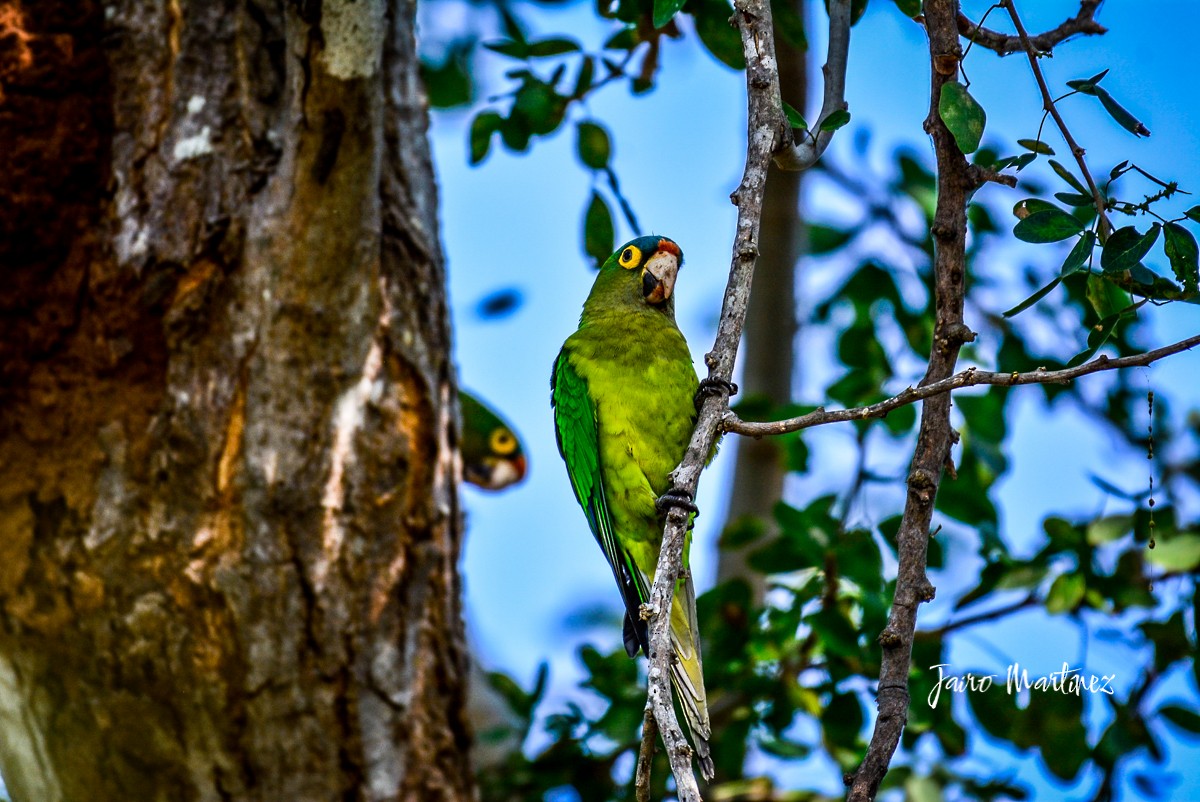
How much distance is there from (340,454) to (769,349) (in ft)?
7.73

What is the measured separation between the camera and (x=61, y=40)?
2758 mm

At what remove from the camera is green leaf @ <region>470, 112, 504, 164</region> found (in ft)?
10.0

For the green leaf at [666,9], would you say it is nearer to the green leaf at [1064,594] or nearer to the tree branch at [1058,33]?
the tree branch at [1058,33]

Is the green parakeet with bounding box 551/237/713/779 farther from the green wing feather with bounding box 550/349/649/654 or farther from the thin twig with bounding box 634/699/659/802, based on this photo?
the thin twig with bounding box 634/699/659/802

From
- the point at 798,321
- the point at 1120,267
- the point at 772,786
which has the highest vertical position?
the point at 798,321

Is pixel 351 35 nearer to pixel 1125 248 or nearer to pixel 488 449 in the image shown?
pixel 1125 248

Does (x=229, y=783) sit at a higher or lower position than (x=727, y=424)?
lower

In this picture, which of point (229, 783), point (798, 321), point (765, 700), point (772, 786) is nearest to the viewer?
point (229, 783)

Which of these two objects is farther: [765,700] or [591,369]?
[765,700]

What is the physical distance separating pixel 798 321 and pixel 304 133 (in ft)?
8.42

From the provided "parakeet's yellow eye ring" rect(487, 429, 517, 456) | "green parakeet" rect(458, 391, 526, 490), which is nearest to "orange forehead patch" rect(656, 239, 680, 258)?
"green parakeet" rect(458, 391, 526, 490)

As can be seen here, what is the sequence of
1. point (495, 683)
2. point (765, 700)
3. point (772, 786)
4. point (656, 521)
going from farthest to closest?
point (495, 683) < point (772, 786) < point (765, 700) < point (656, 521)

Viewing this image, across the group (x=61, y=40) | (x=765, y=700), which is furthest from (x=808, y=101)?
(x=61, y=40)

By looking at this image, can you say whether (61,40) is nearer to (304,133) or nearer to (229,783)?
(304,133)
